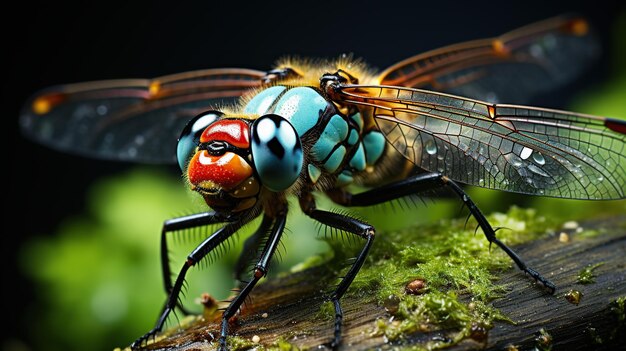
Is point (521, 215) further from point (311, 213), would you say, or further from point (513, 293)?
point (311, 213)

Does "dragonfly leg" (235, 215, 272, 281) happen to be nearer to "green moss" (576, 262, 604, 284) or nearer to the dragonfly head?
the dragonfly head

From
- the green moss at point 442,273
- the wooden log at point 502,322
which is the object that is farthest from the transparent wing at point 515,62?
the wooden log at point 502,322

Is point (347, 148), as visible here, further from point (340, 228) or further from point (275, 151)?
point (275, 151)

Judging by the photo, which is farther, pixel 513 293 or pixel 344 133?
pixel 344 133

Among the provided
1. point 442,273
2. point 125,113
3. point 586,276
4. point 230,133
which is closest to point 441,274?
point 442,273

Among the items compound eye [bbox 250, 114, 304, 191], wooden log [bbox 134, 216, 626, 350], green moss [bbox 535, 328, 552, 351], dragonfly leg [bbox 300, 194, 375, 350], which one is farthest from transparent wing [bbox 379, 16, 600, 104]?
green moss [bbox 535, 328, 552, 351]

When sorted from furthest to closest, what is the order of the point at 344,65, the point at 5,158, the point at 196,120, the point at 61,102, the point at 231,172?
1. the point at 5,158
2. the point at 61,102
3. the point at 344,65
4. the point at 196,120
5. the point at 231,172

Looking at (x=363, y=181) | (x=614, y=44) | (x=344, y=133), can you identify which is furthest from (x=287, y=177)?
(x=614, y=44)

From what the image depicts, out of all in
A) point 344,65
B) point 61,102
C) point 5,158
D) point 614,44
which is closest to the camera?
point 344,65
